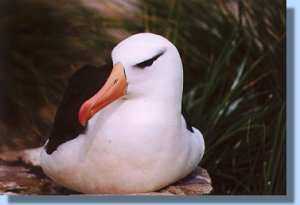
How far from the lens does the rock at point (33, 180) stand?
6.23 ft

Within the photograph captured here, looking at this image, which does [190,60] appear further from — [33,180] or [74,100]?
[33,180]

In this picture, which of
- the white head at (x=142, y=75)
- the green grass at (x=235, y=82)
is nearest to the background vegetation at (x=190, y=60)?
the green grass at (x=235, y=82)

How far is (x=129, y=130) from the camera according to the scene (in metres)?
1.82

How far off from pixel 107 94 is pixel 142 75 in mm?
93

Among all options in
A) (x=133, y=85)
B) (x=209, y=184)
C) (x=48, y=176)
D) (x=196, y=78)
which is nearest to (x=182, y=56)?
(x=196, y=78)

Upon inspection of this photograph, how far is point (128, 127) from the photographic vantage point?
1819 millimetres

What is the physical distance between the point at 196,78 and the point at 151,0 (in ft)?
0.73

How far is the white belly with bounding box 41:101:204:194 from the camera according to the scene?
181cm

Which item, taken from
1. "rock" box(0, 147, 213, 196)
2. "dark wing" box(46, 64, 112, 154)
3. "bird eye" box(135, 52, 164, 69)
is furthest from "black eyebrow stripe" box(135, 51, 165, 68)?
"rock" box(0, 147, 213, 196)

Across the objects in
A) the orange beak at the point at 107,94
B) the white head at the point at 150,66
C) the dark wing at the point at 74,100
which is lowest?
the dark wing at the point at 74,100

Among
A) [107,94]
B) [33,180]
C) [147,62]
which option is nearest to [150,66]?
[147,62]

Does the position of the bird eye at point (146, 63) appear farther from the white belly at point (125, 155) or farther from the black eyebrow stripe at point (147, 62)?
the white belly at point (125, 155)

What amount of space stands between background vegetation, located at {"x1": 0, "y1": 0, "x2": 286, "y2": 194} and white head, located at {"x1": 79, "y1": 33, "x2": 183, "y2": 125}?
0.34ft

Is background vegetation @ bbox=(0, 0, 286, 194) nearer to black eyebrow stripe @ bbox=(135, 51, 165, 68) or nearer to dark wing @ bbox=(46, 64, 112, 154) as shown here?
dark wing @ bbox=(46, 64, 112, 154)
